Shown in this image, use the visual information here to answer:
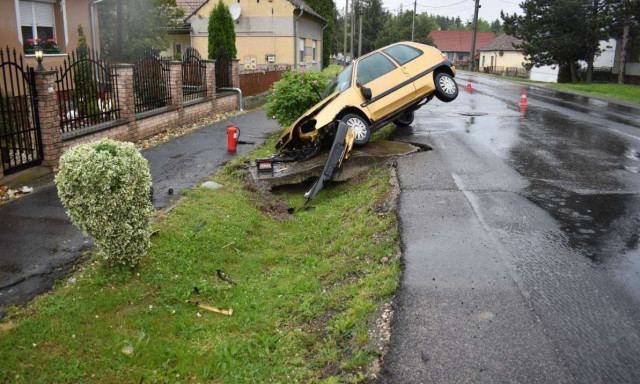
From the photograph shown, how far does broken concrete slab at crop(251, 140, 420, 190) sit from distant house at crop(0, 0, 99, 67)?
9.73 m

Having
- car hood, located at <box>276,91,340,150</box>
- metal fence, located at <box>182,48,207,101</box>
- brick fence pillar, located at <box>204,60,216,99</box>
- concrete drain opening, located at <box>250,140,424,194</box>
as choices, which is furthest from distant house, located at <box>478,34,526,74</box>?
concrete drain opening, located at <box>250,140,424,194</box>

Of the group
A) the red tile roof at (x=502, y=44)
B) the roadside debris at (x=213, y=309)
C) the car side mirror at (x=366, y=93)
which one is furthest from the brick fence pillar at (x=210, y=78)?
the red tile roof at (x=502, y=44)

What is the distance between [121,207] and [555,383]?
414 centimetres

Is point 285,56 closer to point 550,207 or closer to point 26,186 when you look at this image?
point 26,186

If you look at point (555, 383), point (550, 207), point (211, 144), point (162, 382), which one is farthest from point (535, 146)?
point (162, 382)

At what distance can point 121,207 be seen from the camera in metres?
5.55

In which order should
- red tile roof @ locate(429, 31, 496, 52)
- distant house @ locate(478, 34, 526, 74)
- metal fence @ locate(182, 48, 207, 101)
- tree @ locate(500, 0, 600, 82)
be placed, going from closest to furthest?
metal fence @ locate(182, 48, 207, 101) < tree @ locate(500, 0, 600, 82) < distant house @ locate(478, 34, 526, 74) < red tile roof @ locate(429, 31, 496, 52)

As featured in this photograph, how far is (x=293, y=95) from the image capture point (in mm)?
12898

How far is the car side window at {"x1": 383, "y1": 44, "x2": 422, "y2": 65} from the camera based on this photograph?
11.4 metres

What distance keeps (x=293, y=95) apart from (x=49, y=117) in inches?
207

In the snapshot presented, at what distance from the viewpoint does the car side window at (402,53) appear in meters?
11.4

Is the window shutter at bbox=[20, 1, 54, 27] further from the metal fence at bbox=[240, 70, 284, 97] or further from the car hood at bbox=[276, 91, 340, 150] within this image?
the car hood at bbox=[276, 91, 340, 150]

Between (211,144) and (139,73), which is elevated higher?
(139,73)

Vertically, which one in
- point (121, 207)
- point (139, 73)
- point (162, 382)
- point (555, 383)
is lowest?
point (162, 382)
